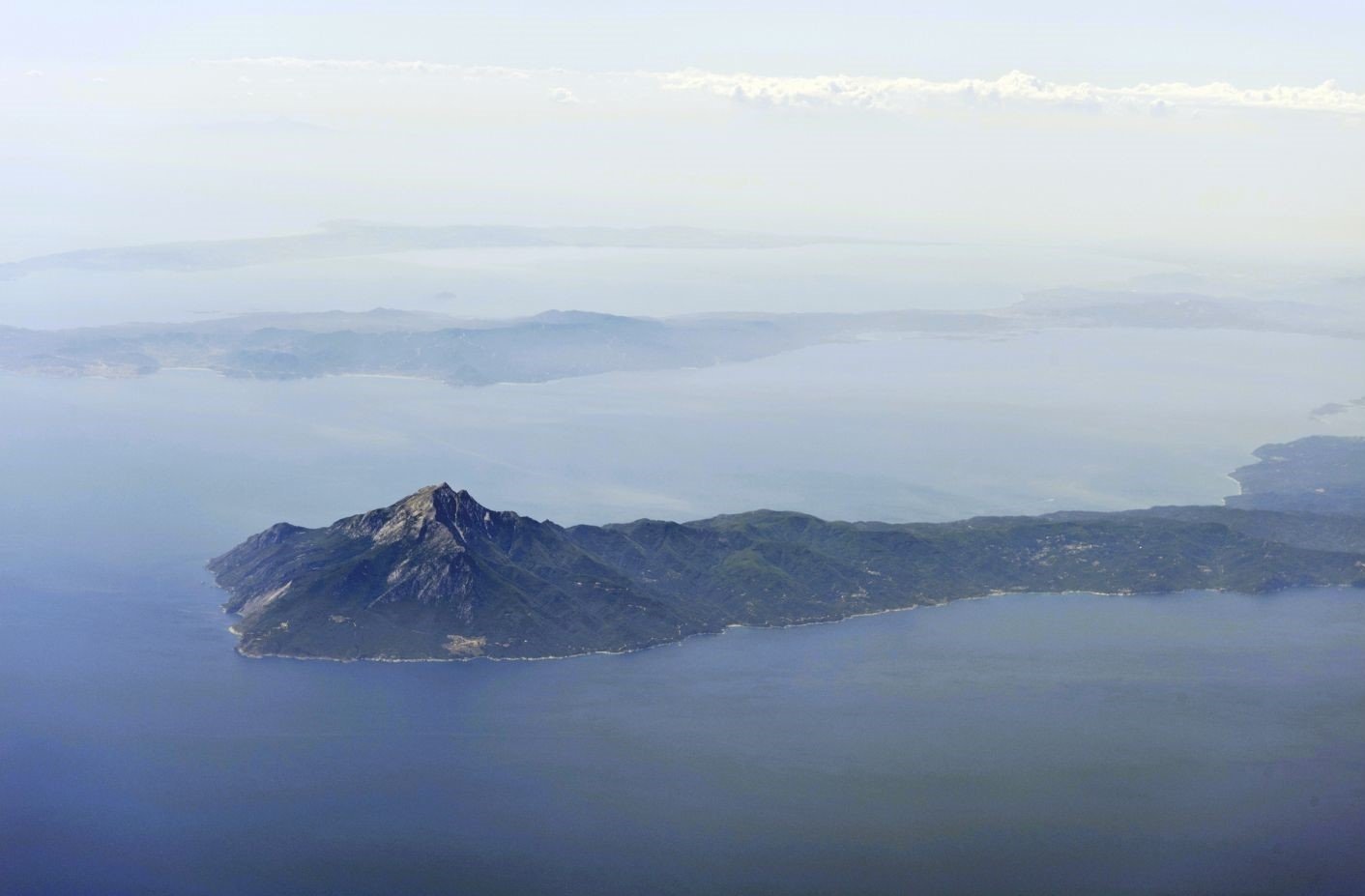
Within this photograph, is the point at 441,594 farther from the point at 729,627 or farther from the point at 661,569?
the point at 729,627

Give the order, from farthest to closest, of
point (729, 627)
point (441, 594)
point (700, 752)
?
point (729, 627)
point (441, 594)
point (700, 752)

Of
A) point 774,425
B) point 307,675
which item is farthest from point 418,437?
point 307,675

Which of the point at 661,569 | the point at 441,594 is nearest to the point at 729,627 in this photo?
the point at 661,569

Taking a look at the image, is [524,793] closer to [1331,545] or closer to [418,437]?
[1331,545]

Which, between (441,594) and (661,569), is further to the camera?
(661,569)

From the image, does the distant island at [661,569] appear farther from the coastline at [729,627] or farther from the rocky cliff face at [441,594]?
the coastline at [729,627]

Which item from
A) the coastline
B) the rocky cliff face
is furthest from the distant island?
the coastline
